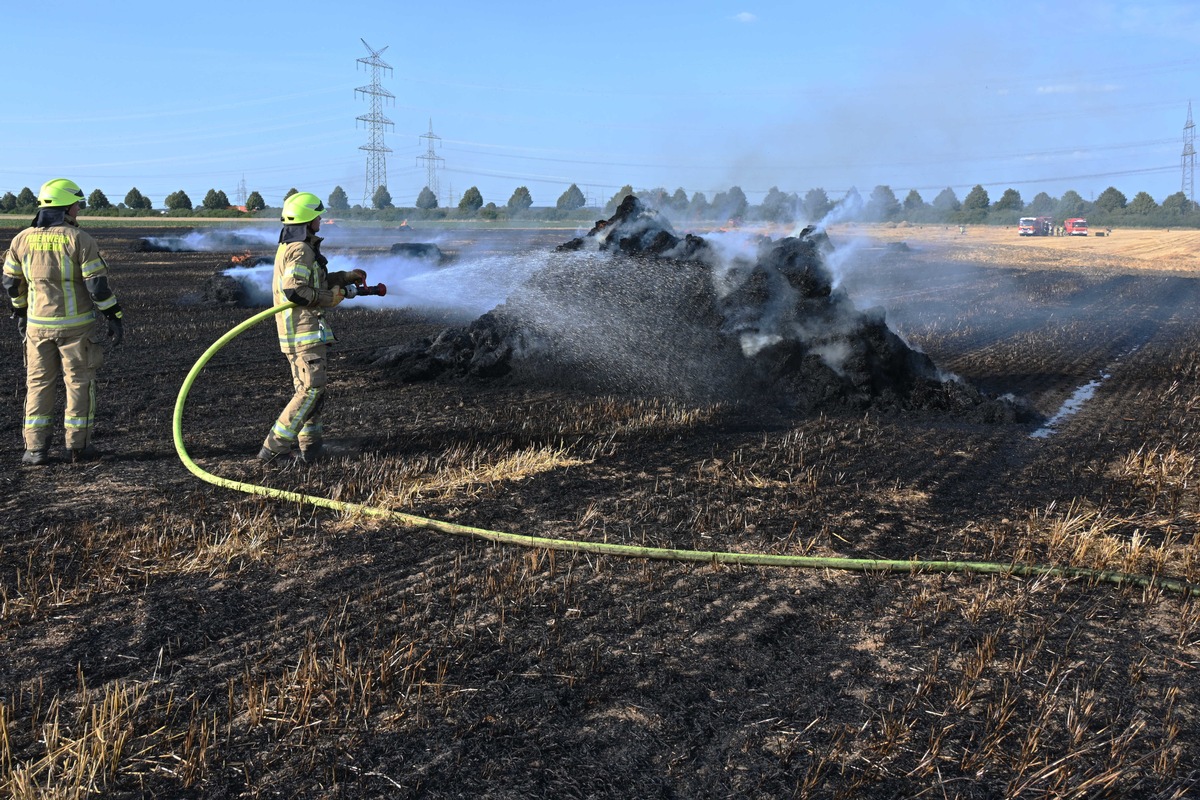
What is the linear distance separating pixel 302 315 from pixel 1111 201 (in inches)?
3894

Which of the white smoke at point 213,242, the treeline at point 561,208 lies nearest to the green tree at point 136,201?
the treeline at point 561,208

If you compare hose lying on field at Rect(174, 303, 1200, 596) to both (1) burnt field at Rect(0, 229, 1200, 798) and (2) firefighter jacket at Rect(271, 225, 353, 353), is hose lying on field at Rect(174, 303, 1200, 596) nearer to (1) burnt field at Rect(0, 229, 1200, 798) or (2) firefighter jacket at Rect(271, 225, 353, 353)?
(1) burnt field at Rect(0, 229, 1200, 798)

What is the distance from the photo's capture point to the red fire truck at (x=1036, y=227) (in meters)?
69.8

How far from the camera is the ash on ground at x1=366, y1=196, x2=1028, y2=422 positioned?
35.8 ft

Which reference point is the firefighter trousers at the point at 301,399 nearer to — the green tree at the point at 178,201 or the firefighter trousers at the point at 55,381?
the firefighter trousers at the point at 55,381

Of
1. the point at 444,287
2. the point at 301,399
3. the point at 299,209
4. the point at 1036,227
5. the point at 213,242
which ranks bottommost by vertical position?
the point at 301,399

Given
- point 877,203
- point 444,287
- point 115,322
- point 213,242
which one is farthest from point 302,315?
point 213,242

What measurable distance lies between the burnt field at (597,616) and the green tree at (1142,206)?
87.8 meters

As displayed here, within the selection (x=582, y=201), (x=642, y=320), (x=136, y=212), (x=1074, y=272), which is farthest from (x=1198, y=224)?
(x=136, y=212)

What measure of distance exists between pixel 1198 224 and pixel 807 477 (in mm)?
79976

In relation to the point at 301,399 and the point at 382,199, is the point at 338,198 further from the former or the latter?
the point at 301,399

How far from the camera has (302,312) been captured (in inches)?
295

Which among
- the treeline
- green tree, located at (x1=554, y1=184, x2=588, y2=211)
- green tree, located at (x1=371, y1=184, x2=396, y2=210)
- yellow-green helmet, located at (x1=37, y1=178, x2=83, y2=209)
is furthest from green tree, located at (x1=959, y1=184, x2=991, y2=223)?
yellow-green helmet, located at (x1=37, y1=178, x2=83, y2=209)

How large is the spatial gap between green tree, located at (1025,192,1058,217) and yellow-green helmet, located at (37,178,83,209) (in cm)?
9385
